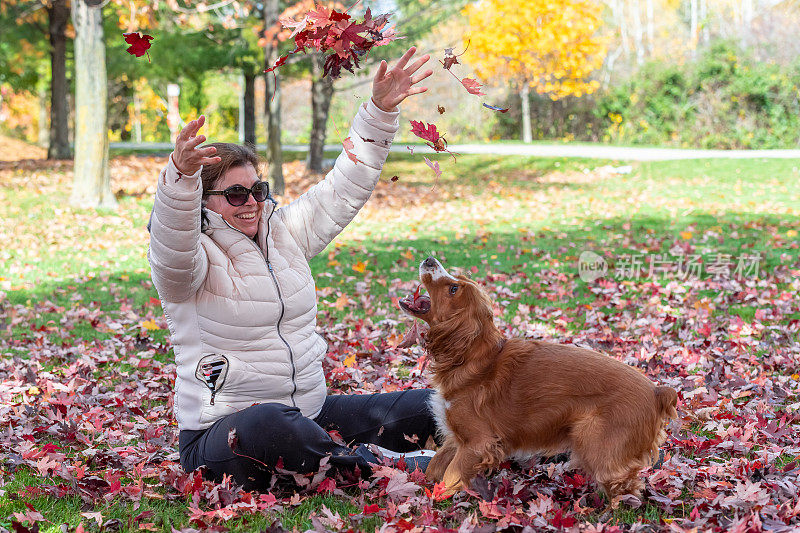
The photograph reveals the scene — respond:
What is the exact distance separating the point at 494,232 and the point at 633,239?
232 cm

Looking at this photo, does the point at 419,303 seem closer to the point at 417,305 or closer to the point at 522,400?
the point at 417,305

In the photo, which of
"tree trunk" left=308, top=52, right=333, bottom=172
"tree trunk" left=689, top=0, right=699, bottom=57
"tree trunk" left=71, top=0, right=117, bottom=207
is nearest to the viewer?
"tree trunk" left=71, top=0, right=117, bottom=207

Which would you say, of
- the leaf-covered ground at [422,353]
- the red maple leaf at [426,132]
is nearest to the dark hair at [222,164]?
the red maple leaf at [426,132]

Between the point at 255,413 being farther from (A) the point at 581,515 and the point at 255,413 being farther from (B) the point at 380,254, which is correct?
(B) the point at 380,254

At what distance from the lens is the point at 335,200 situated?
4.24m

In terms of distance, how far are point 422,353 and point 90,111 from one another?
10.9 m

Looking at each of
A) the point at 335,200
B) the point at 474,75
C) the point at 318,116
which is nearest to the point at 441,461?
the point at 335,200

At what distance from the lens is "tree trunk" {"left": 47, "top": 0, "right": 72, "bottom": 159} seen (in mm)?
20516

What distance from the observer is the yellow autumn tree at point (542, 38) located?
105 feet

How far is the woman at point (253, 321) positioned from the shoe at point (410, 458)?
115 mm

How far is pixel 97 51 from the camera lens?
14.2 meters

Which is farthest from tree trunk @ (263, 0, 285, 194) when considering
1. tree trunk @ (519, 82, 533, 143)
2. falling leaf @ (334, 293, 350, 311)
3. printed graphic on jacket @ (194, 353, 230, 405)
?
tree trunk @ (519, 82, 533, 143)

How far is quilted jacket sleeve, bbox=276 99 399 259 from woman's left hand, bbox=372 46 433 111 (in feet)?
0.77

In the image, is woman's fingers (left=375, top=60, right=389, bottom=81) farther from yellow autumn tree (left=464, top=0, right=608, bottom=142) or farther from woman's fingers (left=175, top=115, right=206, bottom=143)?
yellow autumn tree (left=464, top=0, right=608, bottom=142)
